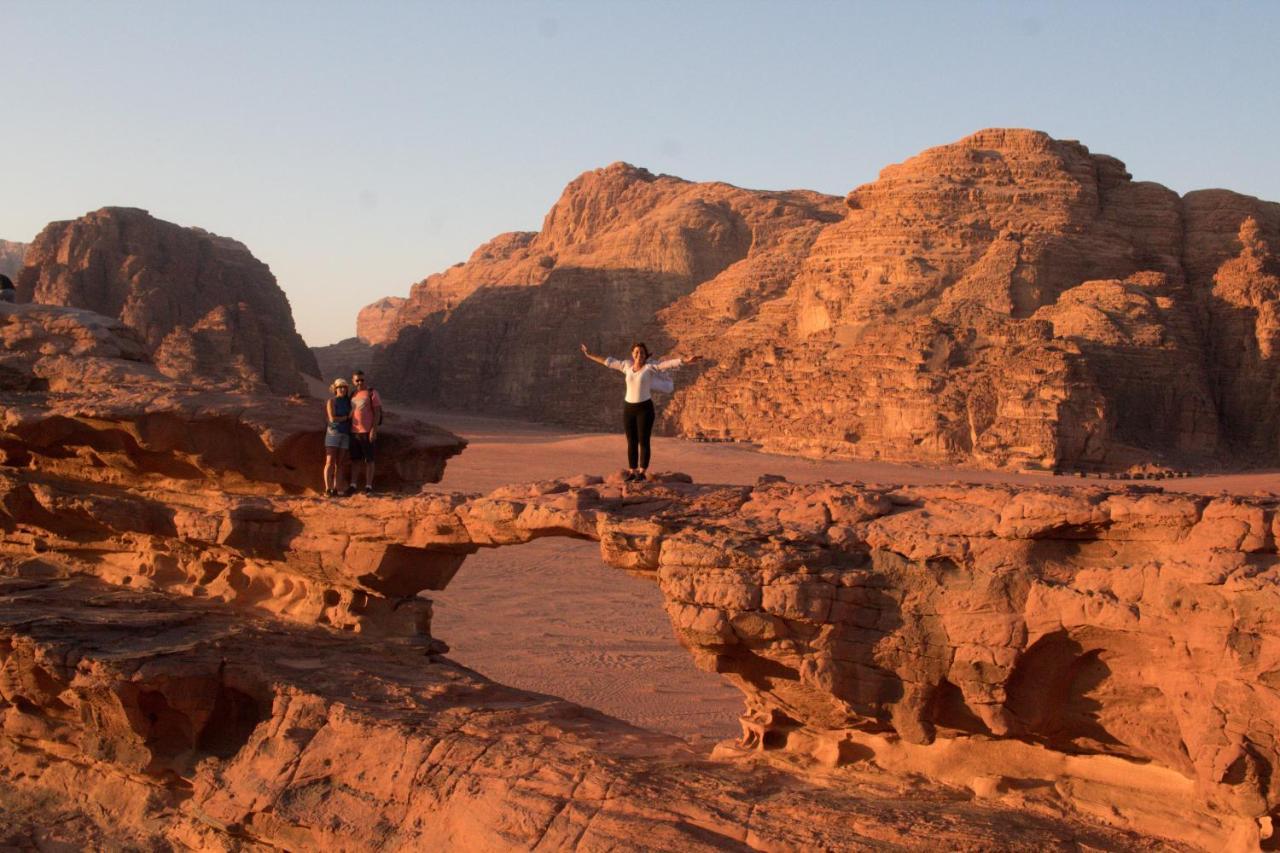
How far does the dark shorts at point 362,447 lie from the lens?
9062 mm

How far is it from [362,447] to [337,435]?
10.9 inches

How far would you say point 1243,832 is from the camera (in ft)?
16.6

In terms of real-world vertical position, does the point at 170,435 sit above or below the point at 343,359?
below

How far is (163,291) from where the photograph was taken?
4706 cm

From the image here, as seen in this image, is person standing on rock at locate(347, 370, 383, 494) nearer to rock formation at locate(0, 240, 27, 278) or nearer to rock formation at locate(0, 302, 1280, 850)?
rock formation at locate(0, 302, 1280, 850)

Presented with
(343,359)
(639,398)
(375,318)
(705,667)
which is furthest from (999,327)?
(375,318)

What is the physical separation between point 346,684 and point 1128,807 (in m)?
4.54

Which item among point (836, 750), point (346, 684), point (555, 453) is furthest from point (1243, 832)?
point (555, 453)

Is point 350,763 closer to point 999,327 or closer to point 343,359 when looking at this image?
point 999,327

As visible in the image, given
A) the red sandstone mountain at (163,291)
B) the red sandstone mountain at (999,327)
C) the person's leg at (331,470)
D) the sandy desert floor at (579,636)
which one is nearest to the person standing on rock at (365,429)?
the person's leg at (331,470)

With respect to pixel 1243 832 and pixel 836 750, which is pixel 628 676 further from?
pixel 1243 832

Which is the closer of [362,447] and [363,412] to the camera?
[363,412]

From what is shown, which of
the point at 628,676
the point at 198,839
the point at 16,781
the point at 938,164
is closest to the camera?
the point at 198,839

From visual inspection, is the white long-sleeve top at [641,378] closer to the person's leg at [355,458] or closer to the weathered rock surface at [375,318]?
the person's leg at [355,458]
